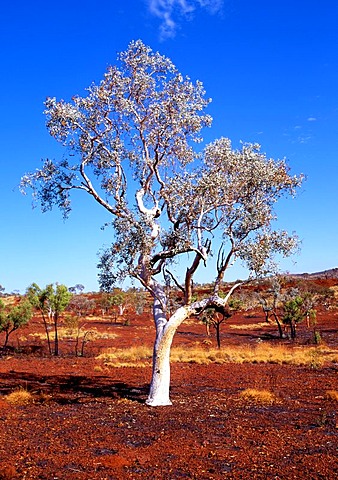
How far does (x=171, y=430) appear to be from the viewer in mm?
11742

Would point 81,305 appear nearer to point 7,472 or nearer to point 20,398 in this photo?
point 20,398

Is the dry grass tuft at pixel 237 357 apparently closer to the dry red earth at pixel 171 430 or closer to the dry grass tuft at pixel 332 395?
the dry red earth at pixel 171 430

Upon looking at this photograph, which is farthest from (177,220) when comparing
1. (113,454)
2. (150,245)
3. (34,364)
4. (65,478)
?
(34,364)

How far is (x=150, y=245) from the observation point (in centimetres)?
1422

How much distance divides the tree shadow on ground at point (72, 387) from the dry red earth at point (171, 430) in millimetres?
45

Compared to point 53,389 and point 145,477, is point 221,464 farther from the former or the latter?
point 53,389

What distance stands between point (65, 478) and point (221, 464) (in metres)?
3.00

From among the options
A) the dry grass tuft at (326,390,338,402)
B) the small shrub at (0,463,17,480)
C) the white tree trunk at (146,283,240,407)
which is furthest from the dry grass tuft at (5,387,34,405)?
the dry grass tuft at (326,390,338,402)

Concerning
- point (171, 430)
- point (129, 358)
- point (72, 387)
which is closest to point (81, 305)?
point (129, 358)

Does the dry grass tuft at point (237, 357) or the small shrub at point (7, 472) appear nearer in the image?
the small shrub at point (7, 472)

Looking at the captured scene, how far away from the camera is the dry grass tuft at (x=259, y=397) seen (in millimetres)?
16188

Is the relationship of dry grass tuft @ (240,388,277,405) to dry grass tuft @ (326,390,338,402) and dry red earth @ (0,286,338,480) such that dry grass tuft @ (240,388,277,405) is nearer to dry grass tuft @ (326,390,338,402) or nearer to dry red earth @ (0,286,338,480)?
dry red earth @ (0,286,338,480)

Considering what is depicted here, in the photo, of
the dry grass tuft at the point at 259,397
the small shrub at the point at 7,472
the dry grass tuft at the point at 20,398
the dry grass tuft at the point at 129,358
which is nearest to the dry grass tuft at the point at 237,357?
the dry grass tuft at the point at 129,358

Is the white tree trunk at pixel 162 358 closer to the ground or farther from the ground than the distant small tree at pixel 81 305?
closer to the ground
